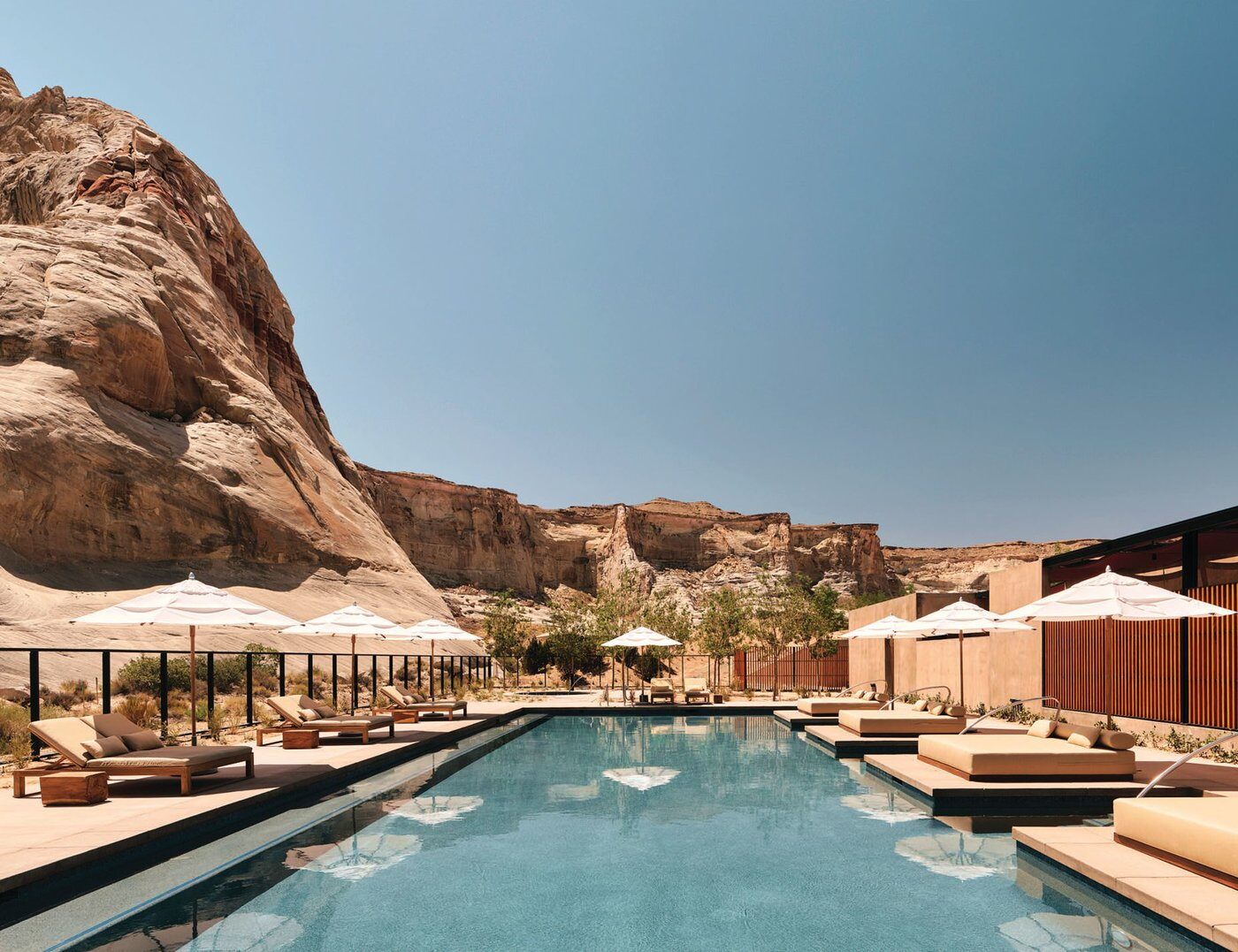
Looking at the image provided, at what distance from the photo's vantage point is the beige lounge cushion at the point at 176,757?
7352mm

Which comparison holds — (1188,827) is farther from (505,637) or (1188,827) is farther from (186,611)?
(505,637)

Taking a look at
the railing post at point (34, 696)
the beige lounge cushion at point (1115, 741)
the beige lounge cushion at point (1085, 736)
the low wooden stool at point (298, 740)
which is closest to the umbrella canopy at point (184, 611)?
the railing post at point (34, 696)

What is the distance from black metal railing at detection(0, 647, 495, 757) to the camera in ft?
33.4

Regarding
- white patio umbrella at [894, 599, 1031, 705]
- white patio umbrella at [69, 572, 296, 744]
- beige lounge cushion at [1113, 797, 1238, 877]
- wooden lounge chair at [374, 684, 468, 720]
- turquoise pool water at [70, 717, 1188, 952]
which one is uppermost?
white patio umbrella at [69, 572, 296, 744]

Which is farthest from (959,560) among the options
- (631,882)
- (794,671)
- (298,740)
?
(631,882)

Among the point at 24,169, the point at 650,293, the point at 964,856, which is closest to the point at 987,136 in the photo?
the point at 650,293

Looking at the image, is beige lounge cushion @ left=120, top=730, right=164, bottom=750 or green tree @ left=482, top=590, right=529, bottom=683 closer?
beige lounge cushion @ left=120, top=730, right=164, bottom=750

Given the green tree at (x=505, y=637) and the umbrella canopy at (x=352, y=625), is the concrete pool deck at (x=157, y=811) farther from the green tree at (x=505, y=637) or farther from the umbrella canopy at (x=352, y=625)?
the green tree at (x=505, y=637)

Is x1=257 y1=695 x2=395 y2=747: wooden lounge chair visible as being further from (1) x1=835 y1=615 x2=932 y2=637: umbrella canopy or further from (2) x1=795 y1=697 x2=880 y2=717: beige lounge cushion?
(1) x1=835 y1=615 x2=932 y2=637: umbrella canopy

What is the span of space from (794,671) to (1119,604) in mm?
20581

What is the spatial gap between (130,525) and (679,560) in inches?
1945

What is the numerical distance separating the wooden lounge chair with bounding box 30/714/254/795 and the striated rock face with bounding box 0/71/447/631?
889 inches

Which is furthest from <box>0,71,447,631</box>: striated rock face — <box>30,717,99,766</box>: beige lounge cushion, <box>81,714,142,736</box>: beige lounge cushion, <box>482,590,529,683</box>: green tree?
<box>30,717,99,766</box>: beige lounge cushion

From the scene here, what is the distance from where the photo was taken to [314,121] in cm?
2658
